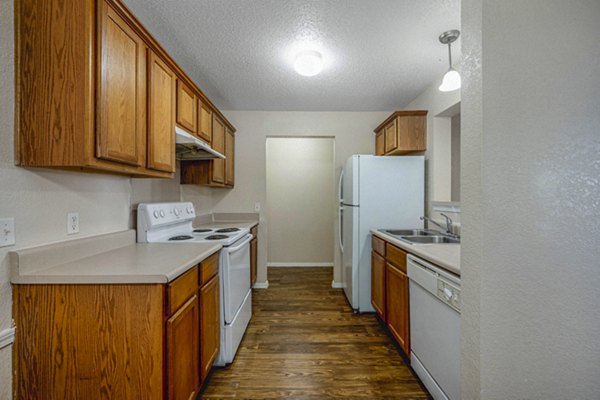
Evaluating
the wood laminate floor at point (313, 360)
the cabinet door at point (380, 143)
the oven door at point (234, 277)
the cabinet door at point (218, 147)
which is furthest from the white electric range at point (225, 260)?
the cabinet door at point (380, 143)

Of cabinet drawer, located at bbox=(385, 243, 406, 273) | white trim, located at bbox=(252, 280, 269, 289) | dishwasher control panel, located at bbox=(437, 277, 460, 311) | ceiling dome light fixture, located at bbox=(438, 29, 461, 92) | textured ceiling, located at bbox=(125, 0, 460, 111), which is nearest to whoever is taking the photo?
dishwasher control panel, located at bbox=(437, 277, 460, 311)

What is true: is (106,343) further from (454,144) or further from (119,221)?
(454,144)

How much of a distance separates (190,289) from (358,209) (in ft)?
6.05

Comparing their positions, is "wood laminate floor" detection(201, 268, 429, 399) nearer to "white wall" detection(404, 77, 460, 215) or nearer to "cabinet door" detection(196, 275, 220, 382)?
"cabinet door" detection(196, 275, 220, 382)

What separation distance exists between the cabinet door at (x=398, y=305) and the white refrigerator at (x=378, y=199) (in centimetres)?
52

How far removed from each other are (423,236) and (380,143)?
4.54 ft

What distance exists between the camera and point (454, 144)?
2785mm

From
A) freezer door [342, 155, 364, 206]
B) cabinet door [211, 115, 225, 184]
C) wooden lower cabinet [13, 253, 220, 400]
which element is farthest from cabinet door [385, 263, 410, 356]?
cabinet door [211, 115, 225, 184]

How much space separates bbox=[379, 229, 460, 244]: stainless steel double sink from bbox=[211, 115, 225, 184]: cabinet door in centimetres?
176

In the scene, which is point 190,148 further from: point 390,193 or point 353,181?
point 390,193

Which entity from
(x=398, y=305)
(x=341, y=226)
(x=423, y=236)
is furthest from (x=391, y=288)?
(x=341, y=226)

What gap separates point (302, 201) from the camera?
4773 millimetres

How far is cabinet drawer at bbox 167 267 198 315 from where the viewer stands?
116cm

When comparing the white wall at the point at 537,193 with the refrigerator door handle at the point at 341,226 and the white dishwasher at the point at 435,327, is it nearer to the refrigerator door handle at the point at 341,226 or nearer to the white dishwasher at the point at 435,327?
the white dishwasher at the point at 435,327
